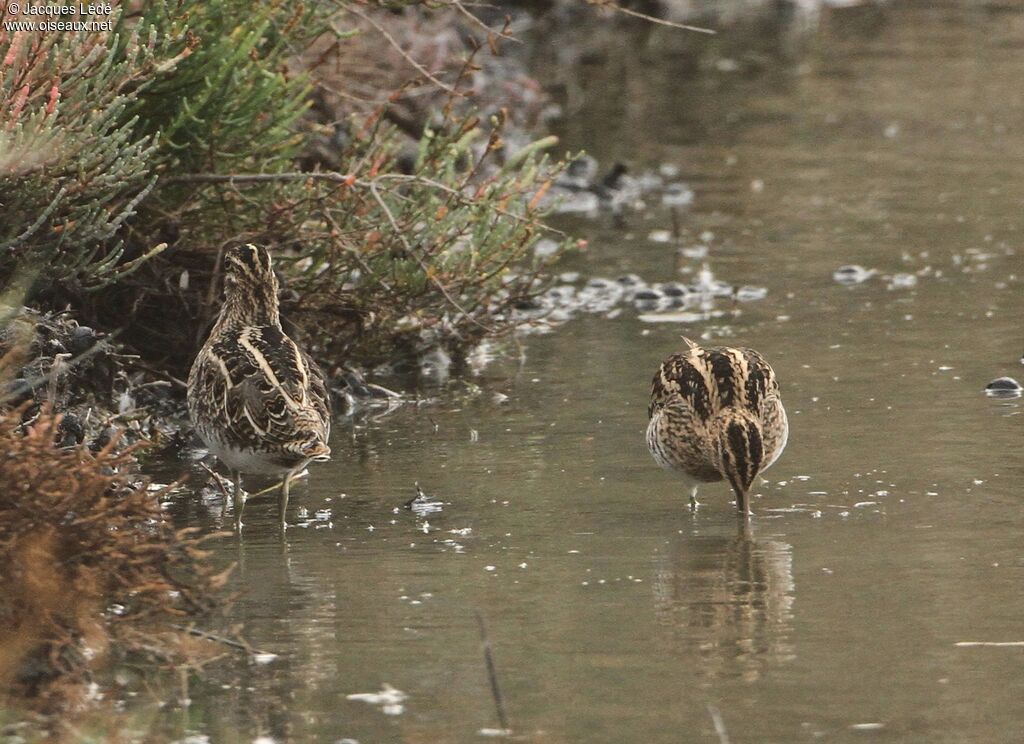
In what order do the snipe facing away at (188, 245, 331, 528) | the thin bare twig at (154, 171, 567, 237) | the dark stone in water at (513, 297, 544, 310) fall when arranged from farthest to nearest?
1. the dark stone in water at (513, 297, 544, 310)
2. the thin bare twig at (154, 171, 567, 237)
3. the snipe facing away at (188, 245, 331, 528)

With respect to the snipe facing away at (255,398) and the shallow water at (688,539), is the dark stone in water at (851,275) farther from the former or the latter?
the snipe facing away at (255,398)

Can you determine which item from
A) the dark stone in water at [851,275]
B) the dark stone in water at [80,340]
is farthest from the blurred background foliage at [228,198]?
the dark stone in water at [851,275]

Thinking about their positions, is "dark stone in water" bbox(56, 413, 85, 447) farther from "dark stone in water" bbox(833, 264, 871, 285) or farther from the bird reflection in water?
"dark stone in water" bbox(833, 264, 871, 285)

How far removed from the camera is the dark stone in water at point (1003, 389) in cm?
1119

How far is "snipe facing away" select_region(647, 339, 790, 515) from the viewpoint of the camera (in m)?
9.12

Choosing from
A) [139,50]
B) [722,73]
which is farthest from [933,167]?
[139,50]

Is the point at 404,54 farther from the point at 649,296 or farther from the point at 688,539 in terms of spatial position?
the point at 649,296

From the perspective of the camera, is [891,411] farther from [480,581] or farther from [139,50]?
[139,50]

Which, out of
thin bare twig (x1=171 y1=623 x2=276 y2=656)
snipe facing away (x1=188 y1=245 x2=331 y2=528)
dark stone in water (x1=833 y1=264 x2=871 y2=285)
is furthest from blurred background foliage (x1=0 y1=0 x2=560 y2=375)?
dark stone in water (x1=833 y1=264 x2=871 y2=285)

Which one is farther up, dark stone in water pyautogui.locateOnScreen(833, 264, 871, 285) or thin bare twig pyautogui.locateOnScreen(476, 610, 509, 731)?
dark stone in water pyautogui.locateOnScreen(833, 264, 871, 285)

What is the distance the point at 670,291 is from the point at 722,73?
1238 cm

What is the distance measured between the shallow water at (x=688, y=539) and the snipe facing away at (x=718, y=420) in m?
0.22

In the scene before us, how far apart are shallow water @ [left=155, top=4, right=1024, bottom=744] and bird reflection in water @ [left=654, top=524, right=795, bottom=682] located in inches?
0.7

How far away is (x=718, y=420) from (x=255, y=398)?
2.00 meters
